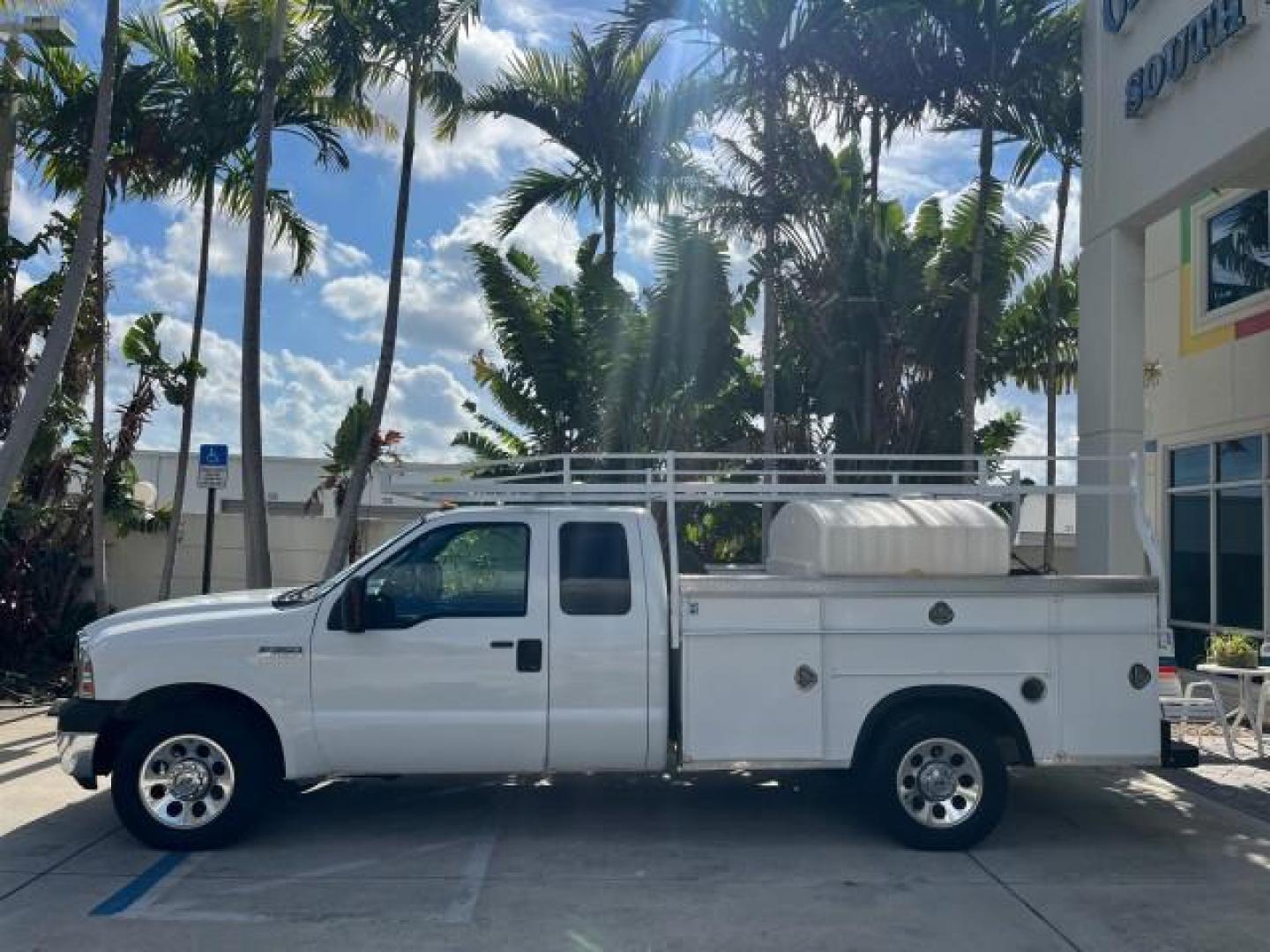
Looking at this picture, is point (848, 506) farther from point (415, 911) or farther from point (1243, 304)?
point (1243, 304)

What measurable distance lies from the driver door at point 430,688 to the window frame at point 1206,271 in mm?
10245

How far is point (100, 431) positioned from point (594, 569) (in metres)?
9.31

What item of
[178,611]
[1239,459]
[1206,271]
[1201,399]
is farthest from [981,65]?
[178,611]

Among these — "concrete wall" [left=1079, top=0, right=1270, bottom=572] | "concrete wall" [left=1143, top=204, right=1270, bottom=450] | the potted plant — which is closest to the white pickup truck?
"concrete wall" [left=1079, top=0, right=1270, bottom=572]

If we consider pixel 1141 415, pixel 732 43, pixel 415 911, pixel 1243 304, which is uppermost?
pixel 732 43

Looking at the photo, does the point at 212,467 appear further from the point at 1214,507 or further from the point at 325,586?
the point at 1214,507

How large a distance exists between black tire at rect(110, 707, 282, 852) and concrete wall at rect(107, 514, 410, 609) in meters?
10.0

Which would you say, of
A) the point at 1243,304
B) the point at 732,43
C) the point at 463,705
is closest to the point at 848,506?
the point at 463,705

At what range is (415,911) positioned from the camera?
20.3 feet

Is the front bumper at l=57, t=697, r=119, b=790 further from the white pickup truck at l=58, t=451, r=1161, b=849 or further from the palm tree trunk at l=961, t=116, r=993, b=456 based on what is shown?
the palm tree trunk at l=961, t=116, r=993, b=456

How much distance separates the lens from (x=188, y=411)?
1619 centimetres

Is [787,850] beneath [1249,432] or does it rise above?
beneath

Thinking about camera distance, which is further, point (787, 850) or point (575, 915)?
point (787, 850)

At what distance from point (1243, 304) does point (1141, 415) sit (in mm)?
3603
